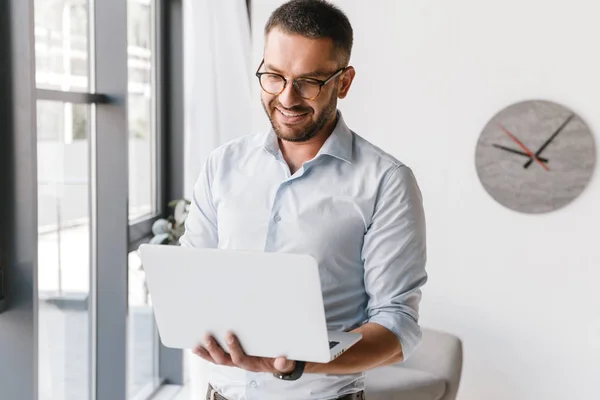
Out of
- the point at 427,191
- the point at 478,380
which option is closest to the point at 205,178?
the point at 427,191

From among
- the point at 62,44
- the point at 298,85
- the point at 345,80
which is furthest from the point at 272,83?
the point at 62,44

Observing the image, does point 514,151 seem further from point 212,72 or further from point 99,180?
point 99,180

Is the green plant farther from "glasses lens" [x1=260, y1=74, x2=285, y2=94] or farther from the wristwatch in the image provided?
the wristwatch

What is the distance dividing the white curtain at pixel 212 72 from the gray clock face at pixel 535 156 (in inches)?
48.2

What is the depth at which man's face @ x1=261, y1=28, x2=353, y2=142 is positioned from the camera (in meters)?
1.46

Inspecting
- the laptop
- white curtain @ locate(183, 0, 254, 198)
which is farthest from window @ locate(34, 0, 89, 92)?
the laptop

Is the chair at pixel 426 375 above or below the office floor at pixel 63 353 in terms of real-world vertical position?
below

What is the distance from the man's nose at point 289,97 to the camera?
1.45 metres

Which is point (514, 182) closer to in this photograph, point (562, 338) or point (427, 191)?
point (427, 191)

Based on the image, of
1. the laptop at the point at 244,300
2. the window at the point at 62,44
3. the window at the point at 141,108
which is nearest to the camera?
the laptop at the point at 244,300

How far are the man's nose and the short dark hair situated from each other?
0.10m

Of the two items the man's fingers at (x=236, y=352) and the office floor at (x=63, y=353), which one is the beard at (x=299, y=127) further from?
the office floor at (x=63, y=353)

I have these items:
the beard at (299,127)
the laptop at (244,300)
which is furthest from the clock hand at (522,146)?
the laptop at (244,300)

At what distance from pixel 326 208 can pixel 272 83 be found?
26cm
